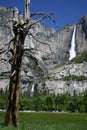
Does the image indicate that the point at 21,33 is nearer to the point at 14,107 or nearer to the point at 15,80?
the point at 15,80

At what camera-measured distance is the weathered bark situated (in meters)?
28.4

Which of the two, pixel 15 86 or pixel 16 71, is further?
pixel 16 71

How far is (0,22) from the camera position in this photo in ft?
102

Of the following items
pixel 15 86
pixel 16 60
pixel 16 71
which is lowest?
pixel 15 86

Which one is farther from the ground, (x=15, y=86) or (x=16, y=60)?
(x=16, y=60)

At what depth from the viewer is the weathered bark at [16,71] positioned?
93.2 ft

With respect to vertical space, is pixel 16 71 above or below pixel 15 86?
above

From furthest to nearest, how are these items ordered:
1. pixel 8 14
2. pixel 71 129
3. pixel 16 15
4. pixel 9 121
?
1. pixel 8 14
2. pixel 16 15
3. pixel 9 121
4. pixel 71 129

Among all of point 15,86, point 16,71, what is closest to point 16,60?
point 16,71

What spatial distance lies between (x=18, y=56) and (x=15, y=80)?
6.60 feet

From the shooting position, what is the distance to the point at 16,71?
2933cm

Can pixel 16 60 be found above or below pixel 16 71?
above

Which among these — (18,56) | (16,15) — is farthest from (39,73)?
(16,15)

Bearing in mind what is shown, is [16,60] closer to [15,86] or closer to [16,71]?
[16,71]
